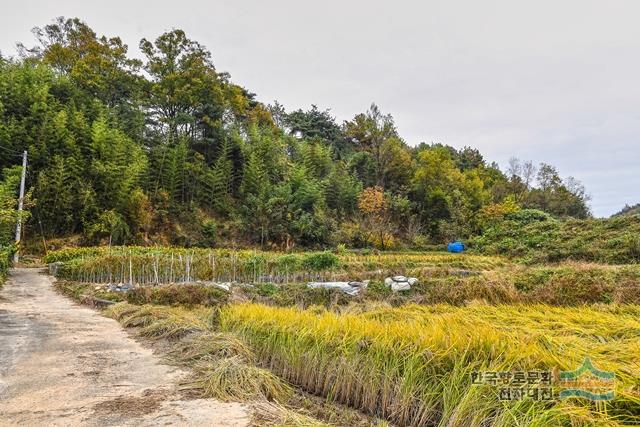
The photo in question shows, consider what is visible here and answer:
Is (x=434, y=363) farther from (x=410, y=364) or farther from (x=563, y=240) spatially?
(x=563, y=240)

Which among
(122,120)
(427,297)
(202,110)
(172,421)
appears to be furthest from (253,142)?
(172,421)

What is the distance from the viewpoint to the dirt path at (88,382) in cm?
256

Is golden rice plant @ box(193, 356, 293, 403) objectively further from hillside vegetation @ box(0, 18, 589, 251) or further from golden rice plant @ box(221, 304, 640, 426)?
hillside vegetation @ box(0, 18, 589, 251)

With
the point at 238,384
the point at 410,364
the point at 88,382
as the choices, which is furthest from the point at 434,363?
the point at 88,382

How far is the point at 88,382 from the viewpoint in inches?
129

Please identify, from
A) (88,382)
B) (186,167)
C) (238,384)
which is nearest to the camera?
(238,384)

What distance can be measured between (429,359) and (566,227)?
2297 cm

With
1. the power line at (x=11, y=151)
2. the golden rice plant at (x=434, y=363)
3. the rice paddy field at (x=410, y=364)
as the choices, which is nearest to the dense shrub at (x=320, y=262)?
the rice paddy field at (x=410, y=364)

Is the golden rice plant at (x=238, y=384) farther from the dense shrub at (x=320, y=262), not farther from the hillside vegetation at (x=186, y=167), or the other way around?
the hillside vegetation at (x=186, y=167)

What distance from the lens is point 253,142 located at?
85.1 ft

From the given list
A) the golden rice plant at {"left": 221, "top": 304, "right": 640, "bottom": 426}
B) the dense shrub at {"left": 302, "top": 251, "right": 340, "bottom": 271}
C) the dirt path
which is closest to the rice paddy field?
the golden rice plant at {"left": 221, "top": 304, "right": 640, "bottom": 426}

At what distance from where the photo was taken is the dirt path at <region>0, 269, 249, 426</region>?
2.56 meters

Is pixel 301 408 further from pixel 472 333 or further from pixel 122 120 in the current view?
pixel 122 120

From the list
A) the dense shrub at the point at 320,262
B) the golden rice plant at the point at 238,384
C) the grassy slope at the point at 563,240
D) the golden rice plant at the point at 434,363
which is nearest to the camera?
the golden rice plant at the point at 434,363
